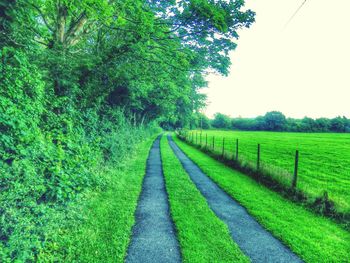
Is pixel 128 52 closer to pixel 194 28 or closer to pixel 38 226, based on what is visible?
pixel 194 28

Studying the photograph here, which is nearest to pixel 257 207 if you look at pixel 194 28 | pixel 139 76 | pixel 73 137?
pixel 73 137

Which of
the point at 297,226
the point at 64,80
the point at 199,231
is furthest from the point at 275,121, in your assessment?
the point at 64,80

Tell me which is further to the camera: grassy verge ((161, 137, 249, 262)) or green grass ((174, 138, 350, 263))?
green grass ((174, 138, 350, 263))

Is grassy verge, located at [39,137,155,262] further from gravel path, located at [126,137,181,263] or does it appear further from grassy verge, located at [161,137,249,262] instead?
grassy verge, located at [161,137,249,262]

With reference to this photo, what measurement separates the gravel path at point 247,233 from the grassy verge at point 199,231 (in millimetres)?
220

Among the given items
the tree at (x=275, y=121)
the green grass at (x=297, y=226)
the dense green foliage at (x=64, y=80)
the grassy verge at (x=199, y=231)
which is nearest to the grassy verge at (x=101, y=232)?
the dense green foliage at (x=64, y=80)

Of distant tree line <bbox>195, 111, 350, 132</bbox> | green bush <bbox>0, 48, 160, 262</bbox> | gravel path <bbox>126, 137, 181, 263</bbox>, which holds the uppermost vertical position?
distant tree line <bbox>195, 111, 350, 132</bbox>

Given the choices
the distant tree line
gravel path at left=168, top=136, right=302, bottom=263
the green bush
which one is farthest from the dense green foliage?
the distant tree line

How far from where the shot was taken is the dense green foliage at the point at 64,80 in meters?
3.18

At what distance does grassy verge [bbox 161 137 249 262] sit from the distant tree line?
9507cm

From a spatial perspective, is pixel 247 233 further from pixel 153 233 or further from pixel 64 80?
pixel 64 80

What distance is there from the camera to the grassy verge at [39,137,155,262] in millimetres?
3418

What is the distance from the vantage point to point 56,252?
337cm

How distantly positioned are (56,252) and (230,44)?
887 cm
